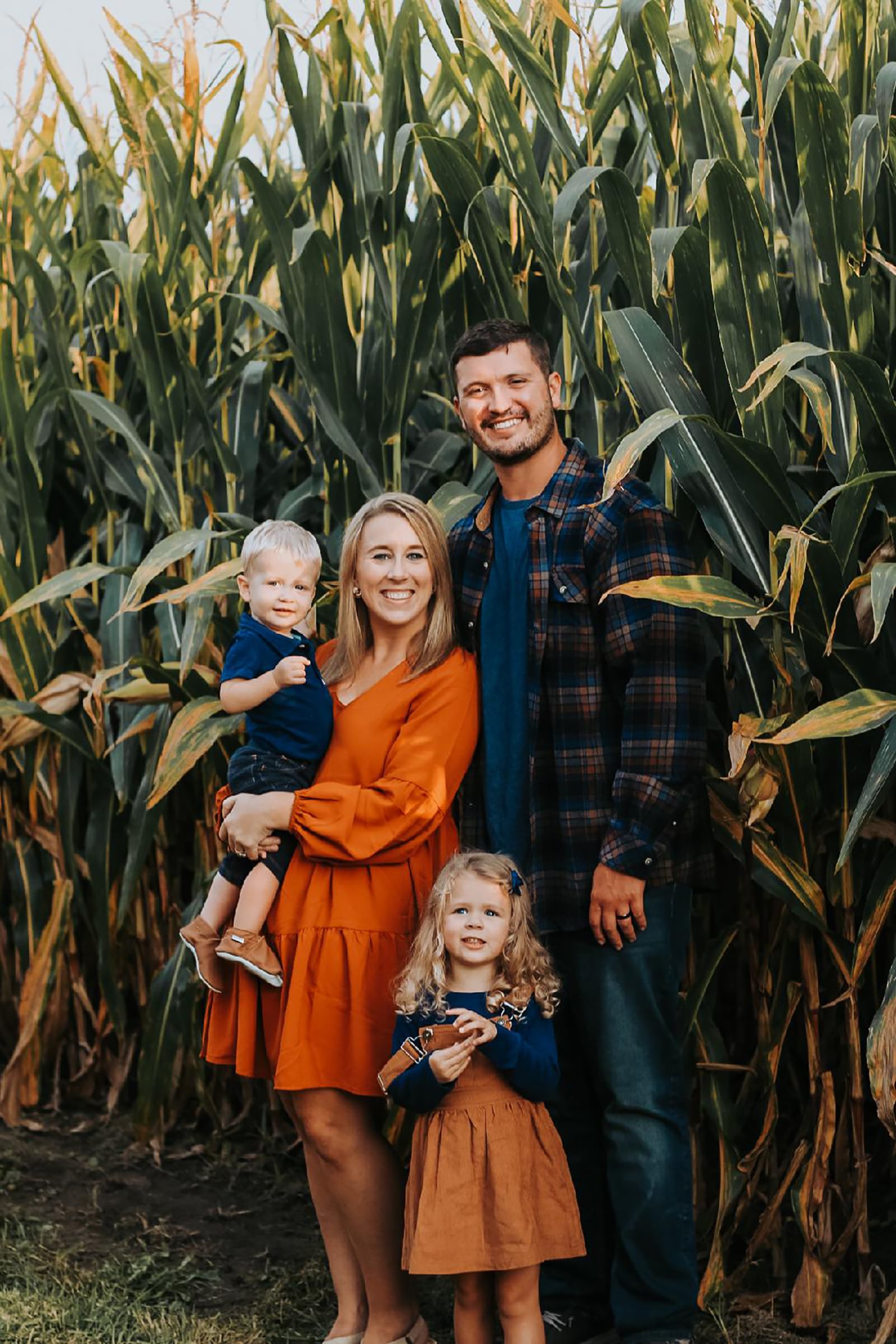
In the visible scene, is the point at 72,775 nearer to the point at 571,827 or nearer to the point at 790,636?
the point at 571,827

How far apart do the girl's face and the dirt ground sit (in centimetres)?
84

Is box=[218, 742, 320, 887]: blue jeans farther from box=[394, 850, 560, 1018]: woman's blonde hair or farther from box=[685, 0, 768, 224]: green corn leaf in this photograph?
box=[685, 0, 768, 224]: green corn leaf

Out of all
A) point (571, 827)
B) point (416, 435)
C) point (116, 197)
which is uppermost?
point (116, 197)

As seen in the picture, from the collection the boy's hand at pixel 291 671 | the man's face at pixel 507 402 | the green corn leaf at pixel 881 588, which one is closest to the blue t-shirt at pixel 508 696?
the man's face at pixel 507 402

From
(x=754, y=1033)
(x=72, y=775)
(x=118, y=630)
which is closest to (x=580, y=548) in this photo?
(x=754, y=1033)

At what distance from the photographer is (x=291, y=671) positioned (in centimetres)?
212

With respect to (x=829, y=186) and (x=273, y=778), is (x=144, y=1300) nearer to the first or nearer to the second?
(x=273, y=778)

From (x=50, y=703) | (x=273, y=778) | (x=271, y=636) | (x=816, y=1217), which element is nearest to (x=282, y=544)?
(x=271, y=636)

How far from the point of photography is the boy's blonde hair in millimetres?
2205

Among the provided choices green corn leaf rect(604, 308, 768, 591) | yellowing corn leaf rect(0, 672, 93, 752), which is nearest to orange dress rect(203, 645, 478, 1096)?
green corn leaf rect(604, 308, 768, 591)

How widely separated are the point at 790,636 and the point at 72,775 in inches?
71.1

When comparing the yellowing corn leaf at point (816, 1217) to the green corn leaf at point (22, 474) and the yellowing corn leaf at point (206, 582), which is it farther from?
the green corn leaf at point (22, 474)

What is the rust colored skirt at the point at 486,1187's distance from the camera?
6.60 feet

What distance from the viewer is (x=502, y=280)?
248cm
